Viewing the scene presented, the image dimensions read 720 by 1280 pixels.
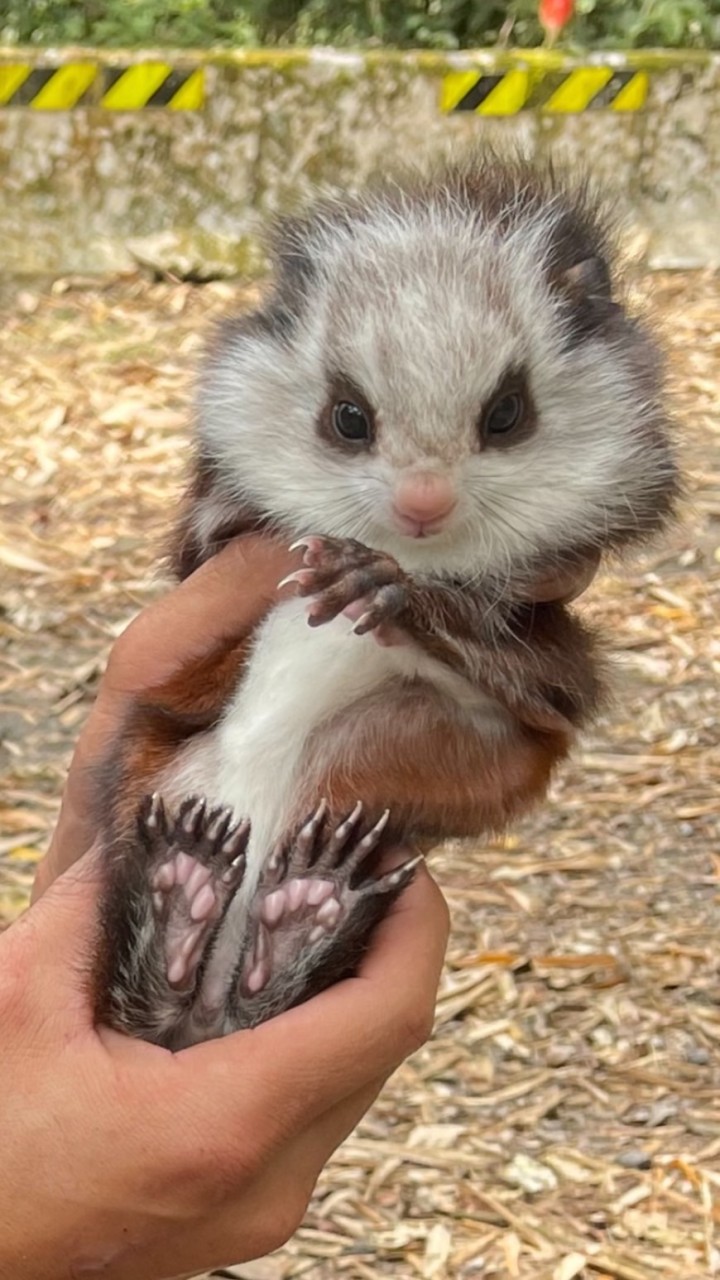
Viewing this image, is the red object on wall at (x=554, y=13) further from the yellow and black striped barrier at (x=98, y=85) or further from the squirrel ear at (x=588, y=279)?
the squirrel ear at (x=588, y=279)

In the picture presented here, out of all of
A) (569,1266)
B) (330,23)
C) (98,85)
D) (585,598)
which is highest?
(98,85)

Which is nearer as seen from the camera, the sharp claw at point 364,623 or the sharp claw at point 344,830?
the sharp claw at point 364,623

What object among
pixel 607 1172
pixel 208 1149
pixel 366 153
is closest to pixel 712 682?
pixel 607 1172

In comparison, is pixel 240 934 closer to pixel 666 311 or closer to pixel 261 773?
pixel 261 773

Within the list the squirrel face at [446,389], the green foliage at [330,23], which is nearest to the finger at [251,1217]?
the squirrel face at [446,389]

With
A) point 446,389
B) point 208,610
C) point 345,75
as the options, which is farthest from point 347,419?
point 345,75

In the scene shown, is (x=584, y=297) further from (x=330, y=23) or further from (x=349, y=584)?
(x=330, y=23)

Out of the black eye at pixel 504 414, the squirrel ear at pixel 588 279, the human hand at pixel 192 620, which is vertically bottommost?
the human hand at pixel 192 620
